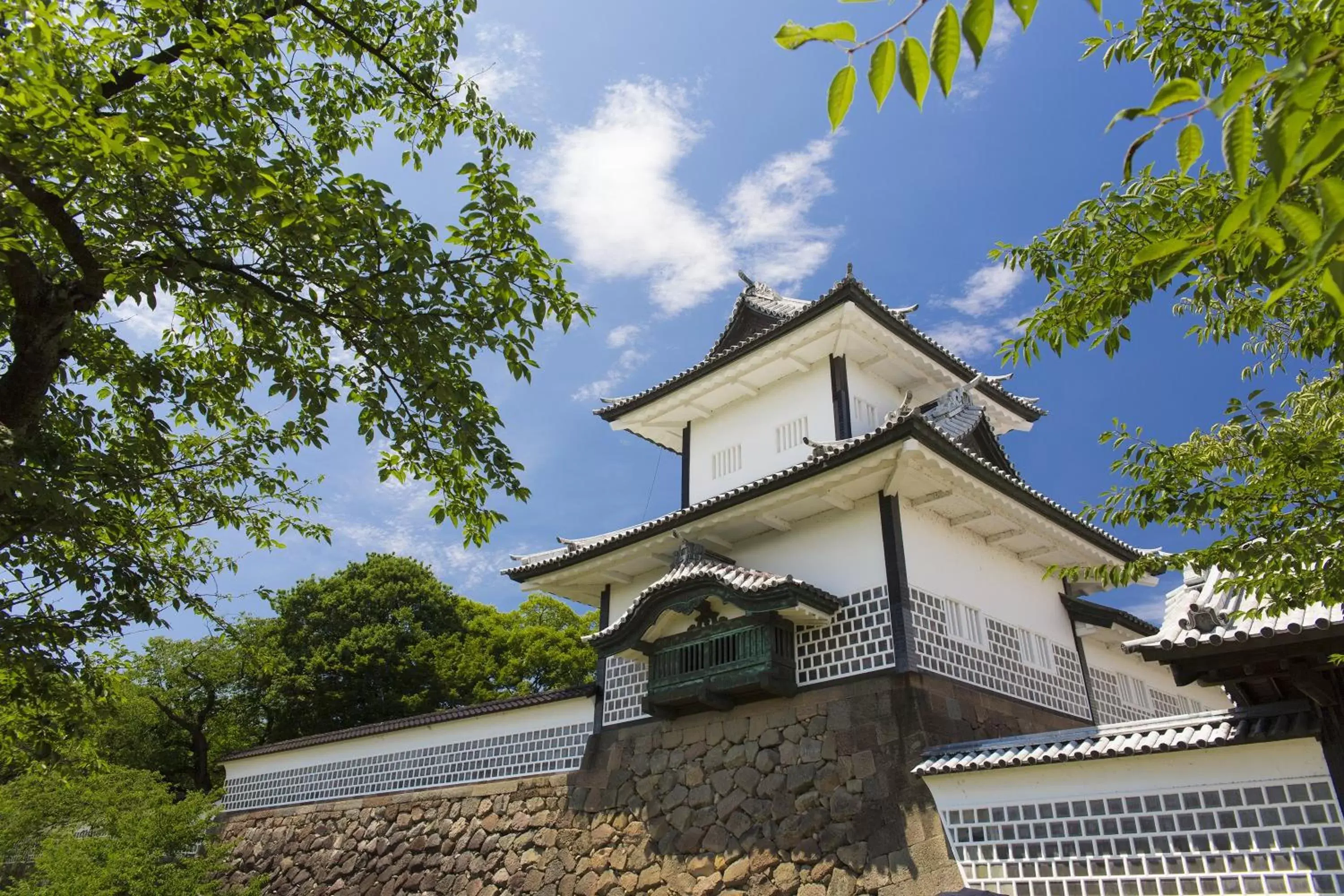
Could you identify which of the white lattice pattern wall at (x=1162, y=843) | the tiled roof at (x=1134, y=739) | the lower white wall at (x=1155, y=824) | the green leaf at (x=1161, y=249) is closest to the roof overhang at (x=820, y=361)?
the tiled roof at (x=1134, y=739)

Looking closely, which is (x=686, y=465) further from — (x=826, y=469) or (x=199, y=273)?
(x=199, y=273)

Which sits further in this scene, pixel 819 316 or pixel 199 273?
pixel 819 316

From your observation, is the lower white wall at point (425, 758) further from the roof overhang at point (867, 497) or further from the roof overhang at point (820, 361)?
the roof overhang at point (820, 361)

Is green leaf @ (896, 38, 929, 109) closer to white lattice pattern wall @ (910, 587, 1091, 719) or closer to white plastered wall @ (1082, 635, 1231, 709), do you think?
white lattice pattern wall @ (910, 587, 1091, 719)

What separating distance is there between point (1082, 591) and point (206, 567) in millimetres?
11413

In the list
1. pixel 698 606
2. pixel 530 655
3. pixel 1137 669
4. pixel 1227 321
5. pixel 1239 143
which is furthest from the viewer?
pixel 530 655

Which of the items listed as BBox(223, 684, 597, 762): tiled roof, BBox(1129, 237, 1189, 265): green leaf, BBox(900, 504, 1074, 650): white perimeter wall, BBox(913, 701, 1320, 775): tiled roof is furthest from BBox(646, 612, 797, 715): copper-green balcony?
BBox(1129, 237, 1189, 265): green leaf

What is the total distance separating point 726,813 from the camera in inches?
359

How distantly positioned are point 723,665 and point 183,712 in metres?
16.8

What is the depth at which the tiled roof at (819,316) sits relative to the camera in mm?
11156

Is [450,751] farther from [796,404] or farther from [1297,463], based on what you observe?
[1297,463]

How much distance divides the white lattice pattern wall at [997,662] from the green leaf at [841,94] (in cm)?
776

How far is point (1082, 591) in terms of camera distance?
12.1 metres

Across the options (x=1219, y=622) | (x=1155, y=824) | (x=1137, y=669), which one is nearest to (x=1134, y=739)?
(x=1155, y=824)
